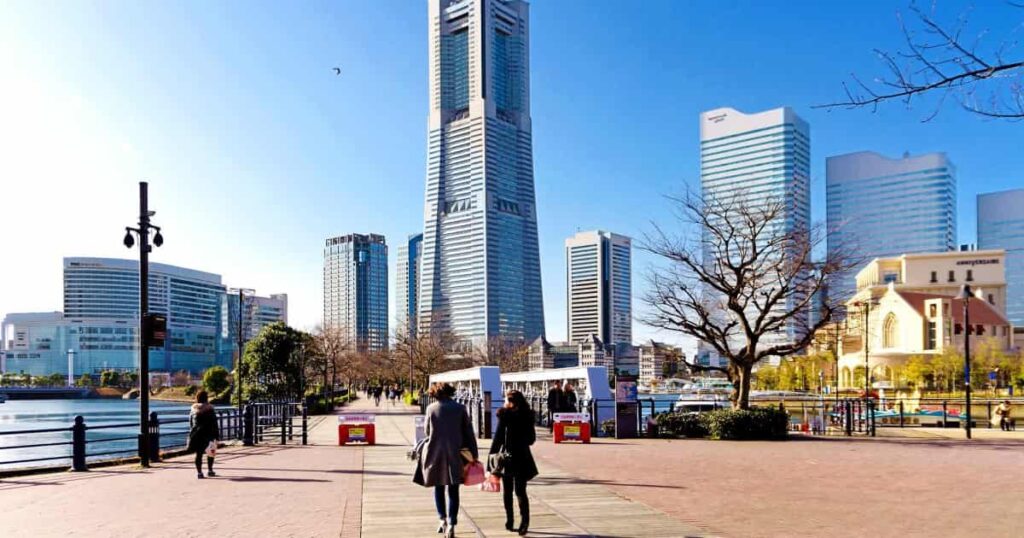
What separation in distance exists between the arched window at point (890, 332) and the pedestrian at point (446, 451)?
83252mm

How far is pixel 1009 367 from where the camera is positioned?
230 feet

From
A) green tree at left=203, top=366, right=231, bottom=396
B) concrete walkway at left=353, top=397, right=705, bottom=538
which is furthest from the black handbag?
green tree at left=203, top=366, right=231, bottom=396

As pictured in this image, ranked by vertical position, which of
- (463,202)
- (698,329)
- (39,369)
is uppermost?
(463,202)

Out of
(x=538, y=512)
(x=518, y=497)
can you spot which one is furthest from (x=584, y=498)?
(x=518, y=497)

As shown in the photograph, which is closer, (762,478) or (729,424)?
(762,478)

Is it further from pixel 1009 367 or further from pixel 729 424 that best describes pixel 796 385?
pixel 729 424

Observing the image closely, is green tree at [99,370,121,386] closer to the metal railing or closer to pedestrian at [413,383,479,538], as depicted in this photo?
the metal railing

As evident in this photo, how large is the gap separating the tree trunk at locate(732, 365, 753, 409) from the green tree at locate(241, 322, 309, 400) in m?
31.1

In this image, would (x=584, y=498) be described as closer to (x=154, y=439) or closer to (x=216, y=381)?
(x=154, y=439)

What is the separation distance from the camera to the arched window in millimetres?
81562

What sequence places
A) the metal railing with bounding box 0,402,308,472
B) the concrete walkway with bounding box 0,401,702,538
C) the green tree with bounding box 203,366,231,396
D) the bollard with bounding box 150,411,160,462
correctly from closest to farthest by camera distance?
the concrete walkway with bounding box 0,401,702,538, the metal railing with bounding box 0,402,308,472, the bollard with bounding box 150,411,160,462, the green tree with bounding box 203,366,231,396

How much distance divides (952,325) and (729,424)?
212ft

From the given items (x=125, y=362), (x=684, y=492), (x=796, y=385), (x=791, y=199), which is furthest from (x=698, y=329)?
(x=125, y=362)

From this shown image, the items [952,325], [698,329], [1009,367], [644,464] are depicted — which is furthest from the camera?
[952,325]
